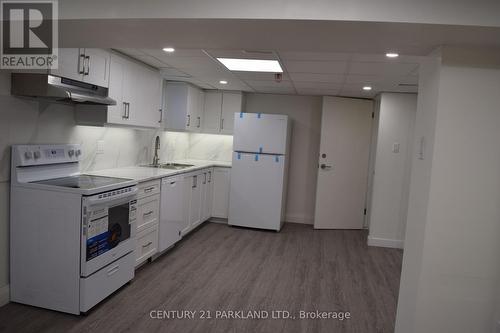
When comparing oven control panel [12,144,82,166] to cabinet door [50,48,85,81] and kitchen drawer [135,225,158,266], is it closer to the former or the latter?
cabinet door [50,48,85,81]

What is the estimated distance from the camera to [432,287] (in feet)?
6.23

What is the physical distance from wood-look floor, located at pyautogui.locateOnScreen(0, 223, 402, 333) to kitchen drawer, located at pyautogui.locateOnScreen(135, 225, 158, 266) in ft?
0.51

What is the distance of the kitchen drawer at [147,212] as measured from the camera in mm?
3307

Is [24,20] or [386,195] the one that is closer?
[24,20]

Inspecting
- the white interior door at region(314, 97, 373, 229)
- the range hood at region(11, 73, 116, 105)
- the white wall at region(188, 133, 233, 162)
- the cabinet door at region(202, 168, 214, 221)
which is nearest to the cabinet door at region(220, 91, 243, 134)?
the white wall at region(188, 133, 233, 162)

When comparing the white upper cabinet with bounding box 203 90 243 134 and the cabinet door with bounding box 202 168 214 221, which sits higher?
the white upper cabinet with bounding box 203 90 243 134

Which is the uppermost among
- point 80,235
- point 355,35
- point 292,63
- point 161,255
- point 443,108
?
point 292,63

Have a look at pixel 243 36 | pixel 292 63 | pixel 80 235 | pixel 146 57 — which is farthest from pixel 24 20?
pixel 292 63

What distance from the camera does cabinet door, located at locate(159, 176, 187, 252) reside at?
379 cm

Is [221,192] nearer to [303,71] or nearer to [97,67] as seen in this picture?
[303,71]

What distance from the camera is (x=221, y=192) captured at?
549 cm

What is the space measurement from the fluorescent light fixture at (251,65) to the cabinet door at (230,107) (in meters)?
1.79

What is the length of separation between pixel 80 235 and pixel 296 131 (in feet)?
13.4

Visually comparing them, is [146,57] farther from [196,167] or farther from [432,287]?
[432,287]
